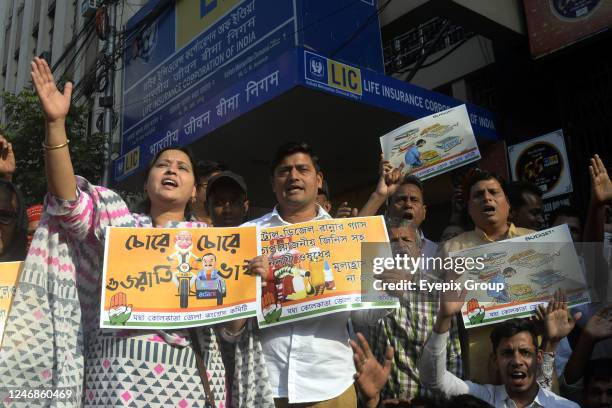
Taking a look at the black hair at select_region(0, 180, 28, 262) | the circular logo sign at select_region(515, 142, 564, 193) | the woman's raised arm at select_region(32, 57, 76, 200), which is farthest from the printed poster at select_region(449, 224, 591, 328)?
the circular logo sign at select_region(515, 142, 564, 193)

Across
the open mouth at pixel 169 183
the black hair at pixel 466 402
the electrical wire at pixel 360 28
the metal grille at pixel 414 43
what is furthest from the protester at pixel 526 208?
the metal grille at pixel 414 43

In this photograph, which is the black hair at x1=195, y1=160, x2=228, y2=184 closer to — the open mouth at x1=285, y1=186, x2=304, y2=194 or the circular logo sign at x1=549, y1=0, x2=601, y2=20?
the open mouth at x1=285, y1=186, x2=304, y2=194

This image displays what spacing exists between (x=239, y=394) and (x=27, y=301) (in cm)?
83

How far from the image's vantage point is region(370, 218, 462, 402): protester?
260cm

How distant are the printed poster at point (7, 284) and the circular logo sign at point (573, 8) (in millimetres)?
5847

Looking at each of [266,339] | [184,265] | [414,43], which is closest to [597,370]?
[266,339]

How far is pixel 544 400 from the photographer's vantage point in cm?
255

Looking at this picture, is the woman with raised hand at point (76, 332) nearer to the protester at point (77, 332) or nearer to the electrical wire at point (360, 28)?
the protester at point (77, 332)

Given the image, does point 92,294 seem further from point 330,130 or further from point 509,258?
point 330,130

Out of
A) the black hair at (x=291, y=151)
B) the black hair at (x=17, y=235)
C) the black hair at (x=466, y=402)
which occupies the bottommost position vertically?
the black hair at (x=466, y=402)

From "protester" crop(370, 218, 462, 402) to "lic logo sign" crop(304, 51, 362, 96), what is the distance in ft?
10.7

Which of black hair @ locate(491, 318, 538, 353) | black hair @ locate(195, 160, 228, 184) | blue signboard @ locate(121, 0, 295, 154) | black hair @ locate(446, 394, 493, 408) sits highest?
blue signboard @ locate(121, 0, 295, 154)

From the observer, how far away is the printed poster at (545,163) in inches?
254

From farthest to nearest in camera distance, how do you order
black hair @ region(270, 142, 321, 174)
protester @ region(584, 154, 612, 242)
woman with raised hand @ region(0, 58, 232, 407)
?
protester @ region(584, 154, 612, 242) → black hair @ region(270, 142, 321, 174) → woman with raised hand @ region(0, 58, 232, 407)
